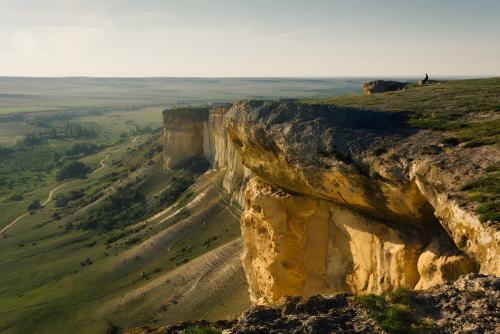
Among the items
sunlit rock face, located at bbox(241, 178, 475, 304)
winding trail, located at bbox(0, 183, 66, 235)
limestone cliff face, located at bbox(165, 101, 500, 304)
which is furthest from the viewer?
winding trail, located at bbox(0, 183, 66, 235)

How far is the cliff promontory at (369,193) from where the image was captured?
10.9 meters

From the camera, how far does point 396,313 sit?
8.37 metres

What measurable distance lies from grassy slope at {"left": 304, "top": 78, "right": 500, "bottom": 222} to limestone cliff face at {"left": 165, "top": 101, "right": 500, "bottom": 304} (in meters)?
0.51

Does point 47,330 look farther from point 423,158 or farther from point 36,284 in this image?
point 423,158

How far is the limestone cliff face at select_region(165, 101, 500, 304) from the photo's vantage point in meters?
11.2

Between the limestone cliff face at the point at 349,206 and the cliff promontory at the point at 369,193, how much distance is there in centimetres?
4

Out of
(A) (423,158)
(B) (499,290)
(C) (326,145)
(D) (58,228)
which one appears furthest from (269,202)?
(D) (58,228)

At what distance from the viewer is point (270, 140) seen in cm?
1611

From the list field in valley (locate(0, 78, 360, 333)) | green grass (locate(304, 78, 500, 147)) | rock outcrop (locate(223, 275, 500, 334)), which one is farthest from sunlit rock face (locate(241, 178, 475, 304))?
field in valley (locate(0, 78, 360, 333))

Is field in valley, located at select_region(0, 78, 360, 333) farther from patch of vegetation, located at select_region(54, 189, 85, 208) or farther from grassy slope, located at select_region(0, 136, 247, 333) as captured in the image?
patch of vegetation, located at select_region(54, 189, 85, 208)

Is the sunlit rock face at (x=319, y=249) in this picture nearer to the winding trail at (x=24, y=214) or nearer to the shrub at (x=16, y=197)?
the winding trail at (x=24, y=214)

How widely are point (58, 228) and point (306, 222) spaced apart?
52838mm

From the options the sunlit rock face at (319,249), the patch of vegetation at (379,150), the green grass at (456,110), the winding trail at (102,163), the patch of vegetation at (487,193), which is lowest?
the winding trail at (102,163)

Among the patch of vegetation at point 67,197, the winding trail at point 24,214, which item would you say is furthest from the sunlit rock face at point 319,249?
the patch of vegetation at point 67,197
